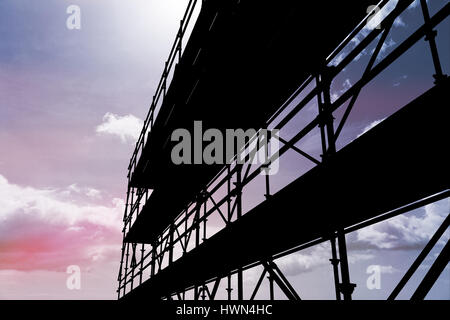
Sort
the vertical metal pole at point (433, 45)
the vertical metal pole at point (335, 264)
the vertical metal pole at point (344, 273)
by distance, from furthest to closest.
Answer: the vertical metal pole at point (335, 264), the vertical metal pole at point (344, 273), the vertical metal pole at point (433, 45)

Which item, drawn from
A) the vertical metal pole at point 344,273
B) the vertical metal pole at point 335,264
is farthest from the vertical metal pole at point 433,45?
the vertical metal pole at point 335,264

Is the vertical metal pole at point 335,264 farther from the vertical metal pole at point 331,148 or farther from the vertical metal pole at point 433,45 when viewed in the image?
the vertical metal pole at point 433,45

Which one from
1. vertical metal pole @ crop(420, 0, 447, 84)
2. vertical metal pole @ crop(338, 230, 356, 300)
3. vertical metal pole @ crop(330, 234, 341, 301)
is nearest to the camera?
vertical metal pole @ crop(420, 0, 447, 84)

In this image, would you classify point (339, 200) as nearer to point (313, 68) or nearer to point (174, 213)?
point (313, 68)

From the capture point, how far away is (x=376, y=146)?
275cm

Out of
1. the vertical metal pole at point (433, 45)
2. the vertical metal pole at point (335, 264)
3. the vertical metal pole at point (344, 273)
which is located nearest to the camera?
the vertical metal pole at point (433, 45)

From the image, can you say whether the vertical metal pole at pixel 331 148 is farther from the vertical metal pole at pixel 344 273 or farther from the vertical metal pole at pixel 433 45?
the vertical metal pole at pixel 433 45

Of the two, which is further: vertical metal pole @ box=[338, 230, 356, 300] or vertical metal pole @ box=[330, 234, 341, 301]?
vertical metal pole @ box=[330, 234, 341, 301]

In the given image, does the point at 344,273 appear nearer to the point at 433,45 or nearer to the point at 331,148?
the point at 331,148

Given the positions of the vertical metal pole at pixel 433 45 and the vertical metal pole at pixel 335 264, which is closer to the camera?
the vertical metal pole at pixel 433 45

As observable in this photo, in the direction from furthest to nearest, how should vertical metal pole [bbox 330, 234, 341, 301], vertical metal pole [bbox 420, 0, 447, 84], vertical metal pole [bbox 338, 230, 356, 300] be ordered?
vertical metal pole [bbox 330, 234, 341, 301], vertical metal pole [bbox 338, 230, 356, 300], vertical metal pole [bbox 420, 0, 447, 84]

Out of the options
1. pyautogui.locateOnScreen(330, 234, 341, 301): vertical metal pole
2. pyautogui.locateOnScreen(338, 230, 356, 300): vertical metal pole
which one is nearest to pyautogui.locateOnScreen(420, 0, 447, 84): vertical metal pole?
pyautogui.locateOnScreen(338, 230, 356, 300): vertical metal pole

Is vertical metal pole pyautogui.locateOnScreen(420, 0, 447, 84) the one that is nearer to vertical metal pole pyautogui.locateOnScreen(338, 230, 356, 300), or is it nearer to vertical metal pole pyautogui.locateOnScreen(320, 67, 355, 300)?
vertical metal pole pyautogui.locateOnScreen(320, 67, 355, 300)

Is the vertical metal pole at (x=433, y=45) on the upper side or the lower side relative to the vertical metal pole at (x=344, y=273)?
upper
